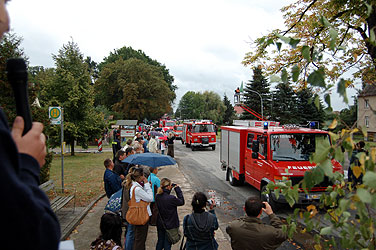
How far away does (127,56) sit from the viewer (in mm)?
66875

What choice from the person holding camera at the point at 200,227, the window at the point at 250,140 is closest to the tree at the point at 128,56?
the window at the point at 250,140

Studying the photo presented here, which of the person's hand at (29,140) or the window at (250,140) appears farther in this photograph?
the window at (250,140)

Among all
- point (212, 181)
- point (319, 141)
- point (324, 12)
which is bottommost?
point (212, 181)

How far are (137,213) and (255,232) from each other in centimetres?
240

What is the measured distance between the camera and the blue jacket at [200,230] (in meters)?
4.13

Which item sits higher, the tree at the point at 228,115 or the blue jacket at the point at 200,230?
the tree at the point at 228,115

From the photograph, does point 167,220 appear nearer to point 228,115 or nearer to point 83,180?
point 83,180

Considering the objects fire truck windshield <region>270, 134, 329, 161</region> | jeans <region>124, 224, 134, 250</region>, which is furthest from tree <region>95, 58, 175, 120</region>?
jeans <region>124, 224, 134, 250</region>

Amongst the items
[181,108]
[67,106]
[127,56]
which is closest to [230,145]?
[67,106]

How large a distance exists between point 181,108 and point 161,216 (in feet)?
315

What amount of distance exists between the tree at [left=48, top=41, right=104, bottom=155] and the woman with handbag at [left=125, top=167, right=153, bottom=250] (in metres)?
17.3

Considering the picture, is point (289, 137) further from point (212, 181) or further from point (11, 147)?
point (11, 147)

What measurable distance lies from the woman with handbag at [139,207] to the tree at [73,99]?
17302 millimetres

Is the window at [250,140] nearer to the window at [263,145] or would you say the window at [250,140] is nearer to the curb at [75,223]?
the window at [263,145]
